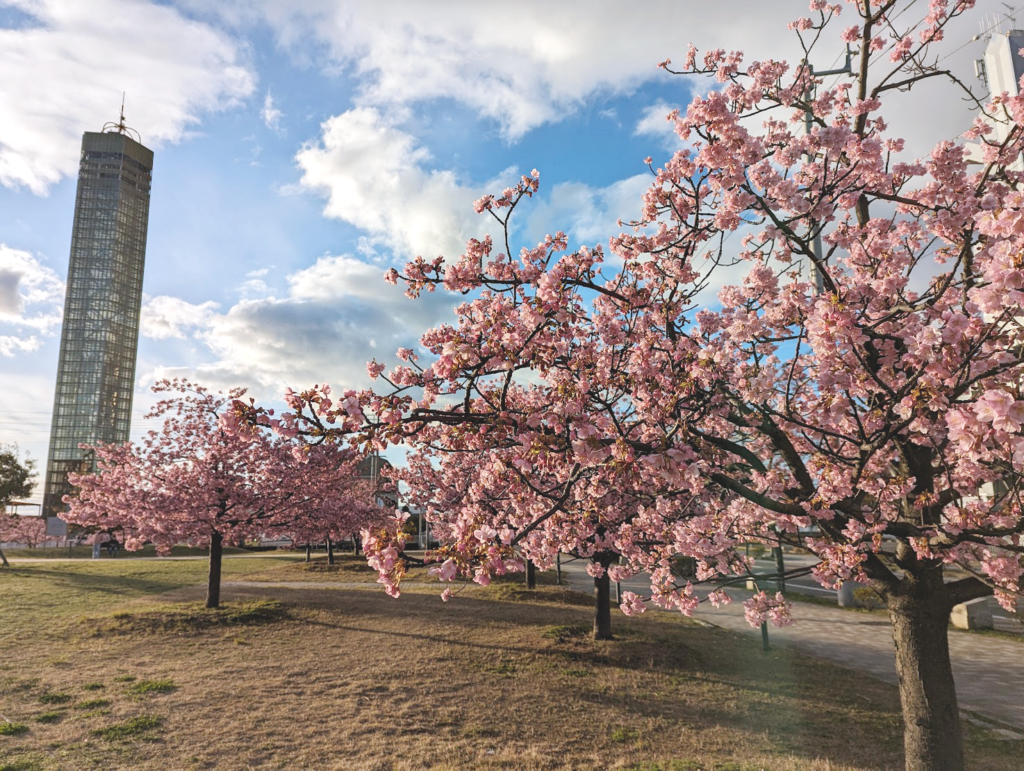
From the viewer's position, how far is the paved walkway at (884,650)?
29.9 ft

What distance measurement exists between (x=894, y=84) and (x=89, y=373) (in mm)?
131961

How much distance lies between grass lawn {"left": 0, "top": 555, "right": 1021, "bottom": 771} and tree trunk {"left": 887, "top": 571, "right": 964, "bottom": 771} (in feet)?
4.30

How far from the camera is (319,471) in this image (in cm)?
1562

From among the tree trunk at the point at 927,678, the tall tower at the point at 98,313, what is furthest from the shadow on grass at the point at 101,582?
the tall tower at the point at 98,313

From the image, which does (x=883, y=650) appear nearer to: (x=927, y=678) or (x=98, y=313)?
(x=927, y=678)

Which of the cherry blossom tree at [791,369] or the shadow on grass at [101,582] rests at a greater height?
the cherry blossom tree at [791,369]

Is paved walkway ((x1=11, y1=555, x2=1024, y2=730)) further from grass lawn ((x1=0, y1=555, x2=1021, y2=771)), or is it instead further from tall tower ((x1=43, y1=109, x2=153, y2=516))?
tall tower ((x1=43, y1=109, x2=153, y2=516))

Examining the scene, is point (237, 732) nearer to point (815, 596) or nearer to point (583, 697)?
point (583, 697)

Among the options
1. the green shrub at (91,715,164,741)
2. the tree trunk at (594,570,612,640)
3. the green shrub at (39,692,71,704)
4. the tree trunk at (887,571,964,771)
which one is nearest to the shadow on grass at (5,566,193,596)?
the green shrub at (39,692,71,704)

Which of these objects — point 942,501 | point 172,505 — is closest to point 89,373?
point 172,505

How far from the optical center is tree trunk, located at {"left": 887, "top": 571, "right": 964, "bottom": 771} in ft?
16.9

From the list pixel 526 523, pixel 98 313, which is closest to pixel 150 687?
pixel 526 523

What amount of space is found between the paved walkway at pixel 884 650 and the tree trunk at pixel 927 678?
421cm

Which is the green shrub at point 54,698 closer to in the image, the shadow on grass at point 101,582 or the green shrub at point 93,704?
the green shrub at point 93,704
